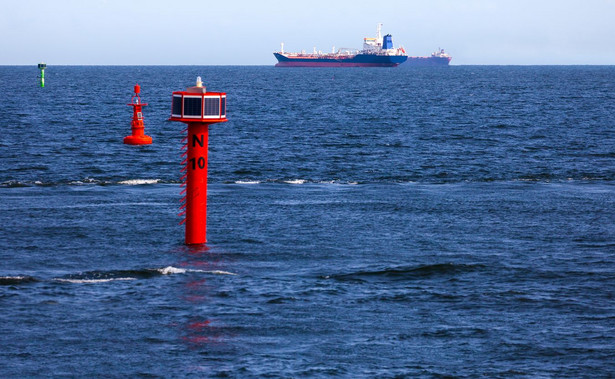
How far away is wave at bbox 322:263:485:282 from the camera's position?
59.0ft

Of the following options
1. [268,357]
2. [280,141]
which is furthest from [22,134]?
[268,357]

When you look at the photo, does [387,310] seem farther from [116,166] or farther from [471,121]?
[471,121]

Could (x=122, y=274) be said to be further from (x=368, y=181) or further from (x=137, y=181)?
(x=368, y=181)

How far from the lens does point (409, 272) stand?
727 inches

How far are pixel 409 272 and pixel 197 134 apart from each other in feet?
18.6

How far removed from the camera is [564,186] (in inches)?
1244

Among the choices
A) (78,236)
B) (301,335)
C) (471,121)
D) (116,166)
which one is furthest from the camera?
(471,121)

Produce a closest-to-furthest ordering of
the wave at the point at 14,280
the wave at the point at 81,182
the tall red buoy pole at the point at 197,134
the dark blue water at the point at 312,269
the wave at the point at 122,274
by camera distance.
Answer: the dark blue water at the point at 312,269 < the wave at the point at 14,280 < the wave at the point at 122,274 < the tall red buoy pole at the point at 197,134 < the wave at the point at 81,182

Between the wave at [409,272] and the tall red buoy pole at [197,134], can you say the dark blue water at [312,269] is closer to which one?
the wave at [409,272]

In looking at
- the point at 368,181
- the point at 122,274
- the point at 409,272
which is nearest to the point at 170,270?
the point at 122,274

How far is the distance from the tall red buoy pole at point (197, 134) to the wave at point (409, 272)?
3.95 meters

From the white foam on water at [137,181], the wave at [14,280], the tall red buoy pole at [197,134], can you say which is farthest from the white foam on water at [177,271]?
the white foam on water at [137,181]

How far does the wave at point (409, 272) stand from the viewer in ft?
59.0

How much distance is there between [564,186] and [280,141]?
22.5 metres
